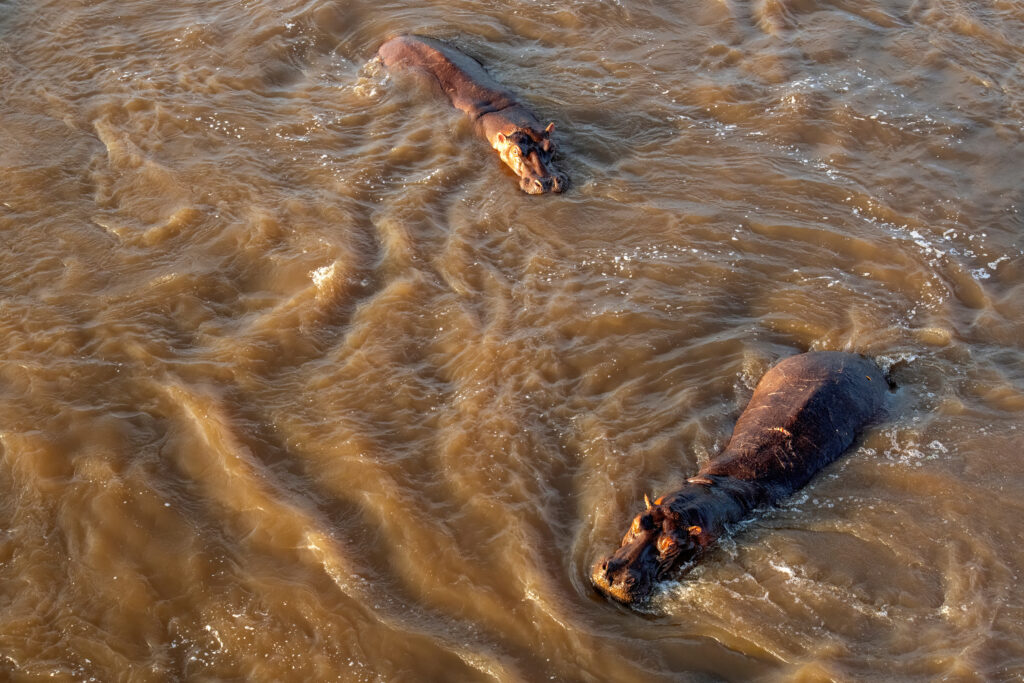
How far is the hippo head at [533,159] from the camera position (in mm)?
10367

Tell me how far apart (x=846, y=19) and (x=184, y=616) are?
12.4 m

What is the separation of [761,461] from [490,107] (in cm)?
631

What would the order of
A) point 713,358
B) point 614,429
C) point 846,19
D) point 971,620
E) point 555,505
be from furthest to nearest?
point 846,19 → point 713,358 → point 614,429 → point 555,505 → point 971,620

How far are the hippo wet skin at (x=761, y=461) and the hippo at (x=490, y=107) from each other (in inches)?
151

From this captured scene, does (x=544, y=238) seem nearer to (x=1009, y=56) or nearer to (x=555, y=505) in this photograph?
(x=555, y=505)

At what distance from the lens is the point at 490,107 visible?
11.5 m

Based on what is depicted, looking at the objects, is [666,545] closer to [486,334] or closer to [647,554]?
[647,554]

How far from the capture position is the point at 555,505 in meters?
7.01

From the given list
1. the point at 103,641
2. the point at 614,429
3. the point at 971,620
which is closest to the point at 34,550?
the point at 103,641

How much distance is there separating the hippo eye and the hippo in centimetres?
512

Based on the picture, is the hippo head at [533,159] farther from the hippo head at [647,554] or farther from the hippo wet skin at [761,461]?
the hippo head at [647,554]

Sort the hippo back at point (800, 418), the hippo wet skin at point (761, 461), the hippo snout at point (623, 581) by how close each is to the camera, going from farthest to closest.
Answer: the hippo back at point (800, 418) → the hippo wet skin at point (761, 461) → the hippo snout at point (623, 581)

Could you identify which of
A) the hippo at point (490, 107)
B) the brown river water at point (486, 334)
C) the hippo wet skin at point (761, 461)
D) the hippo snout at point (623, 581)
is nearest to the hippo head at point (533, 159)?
the hippo at point (490, 107)

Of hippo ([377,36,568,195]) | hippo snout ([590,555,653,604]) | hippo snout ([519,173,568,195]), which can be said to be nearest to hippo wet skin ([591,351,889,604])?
hippo snout ([590,555,653,604])
